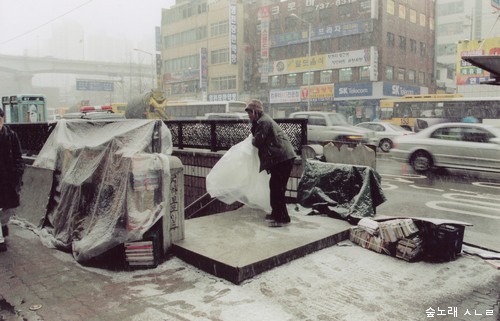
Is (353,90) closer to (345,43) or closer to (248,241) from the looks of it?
(345,43)

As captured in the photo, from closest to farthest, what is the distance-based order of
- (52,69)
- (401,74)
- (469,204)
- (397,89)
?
1. (469,204)
2. (397,89)
3. (401,74)
4. (52,69)

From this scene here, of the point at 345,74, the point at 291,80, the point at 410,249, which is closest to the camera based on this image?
the point at 410,249

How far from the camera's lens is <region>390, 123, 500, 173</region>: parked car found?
38.8 ft

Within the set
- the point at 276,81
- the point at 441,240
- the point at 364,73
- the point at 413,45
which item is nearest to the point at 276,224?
the point at 441,240

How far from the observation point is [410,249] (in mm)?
4906

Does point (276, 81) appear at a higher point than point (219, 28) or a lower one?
lower

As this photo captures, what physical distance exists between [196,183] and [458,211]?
214 inches

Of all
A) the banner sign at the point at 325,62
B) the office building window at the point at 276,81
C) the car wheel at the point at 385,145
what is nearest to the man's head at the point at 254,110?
the car wheel at the point at 385,145

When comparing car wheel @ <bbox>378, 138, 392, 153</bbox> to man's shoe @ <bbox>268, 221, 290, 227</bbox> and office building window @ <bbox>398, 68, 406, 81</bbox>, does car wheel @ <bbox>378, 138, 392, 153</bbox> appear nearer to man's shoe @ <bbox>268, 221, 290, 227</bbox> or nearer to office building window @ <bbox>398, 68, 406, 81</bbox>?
man's shoe @ <bbox>268, 221, 290, 227</bbox>

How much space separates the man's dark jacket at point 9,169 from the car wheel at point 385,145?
1822 centimetres

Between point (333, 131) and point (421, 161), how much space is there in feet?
16.5

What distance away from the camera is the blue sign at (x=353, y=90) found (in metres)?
40.6

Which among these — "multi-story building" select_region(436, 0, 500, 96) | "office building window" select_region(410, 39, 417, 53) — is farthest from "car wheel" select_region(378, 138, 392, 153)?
"multi-story building" select_region(436, 0, 500, 96)

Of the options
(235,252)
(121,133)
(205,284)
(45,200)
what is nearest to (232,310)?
(205,284)
